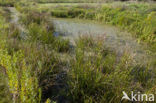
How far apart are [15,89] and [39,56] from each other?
97 centimetres

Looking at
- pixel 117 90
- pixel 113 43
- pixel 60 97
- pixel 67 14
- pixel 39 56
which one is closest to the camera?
pixel 117 90

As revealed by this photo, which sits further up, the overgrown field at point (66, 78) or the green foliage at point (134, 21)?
the green foliage at point (134, 21)

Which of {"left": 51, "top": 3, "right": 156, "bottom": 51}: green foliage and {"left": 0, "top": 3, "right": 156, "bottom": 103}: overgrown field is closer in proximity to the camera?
{"left": 0, "top": 3, "right": 156, "bottom": 103}: overgrown field

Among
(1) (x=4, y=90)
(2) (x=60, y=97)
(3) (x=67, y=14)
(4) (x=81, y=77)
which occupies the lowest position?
(2) (x=60, y=97)

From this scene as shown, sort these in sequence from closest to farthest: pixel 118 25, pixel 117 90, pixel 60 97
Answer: pixel 117 90 → pixel 60 97 → pixel 118 25

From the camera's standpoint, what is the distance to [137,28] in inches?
182

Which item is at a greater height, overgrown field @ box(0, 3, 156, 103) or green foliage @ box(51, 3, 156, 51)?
green foliage @ box(51, 3, 156, 51)

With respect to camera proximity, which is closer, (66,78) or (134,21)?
(66,78)

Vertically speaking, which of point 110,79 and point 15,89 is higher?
point 15,89

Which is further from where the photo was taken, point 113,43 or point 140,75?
point 113,43

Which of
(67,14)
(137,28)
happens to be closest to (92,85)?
(137,28)

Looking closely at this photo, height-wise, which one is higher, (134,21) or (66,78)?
(134,21)

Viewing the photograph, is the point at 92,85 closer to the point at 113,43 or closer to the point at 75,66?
the point at 75,66

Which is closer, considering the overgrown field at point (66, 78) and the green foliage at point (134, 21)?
the overgrown field at point (66, 78)
